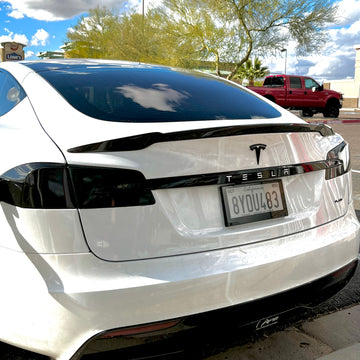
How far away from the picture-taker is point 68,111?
1.82 meters

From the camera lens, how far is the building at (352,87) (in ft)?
167

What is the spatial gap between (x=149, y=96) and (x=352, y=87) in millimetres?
58360

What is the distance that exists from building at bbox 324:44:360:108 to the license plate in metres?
53.5

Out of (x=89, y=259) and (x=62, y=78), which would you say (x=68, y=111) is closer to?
(x=62, y=78)

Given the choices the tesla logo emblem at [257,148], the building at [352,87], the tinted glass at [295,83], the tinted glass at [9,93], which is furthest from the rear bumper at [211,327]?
the building at [352,87]

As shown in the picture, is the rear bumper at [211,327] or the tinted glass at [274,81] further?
the tinted glass at [274,81]

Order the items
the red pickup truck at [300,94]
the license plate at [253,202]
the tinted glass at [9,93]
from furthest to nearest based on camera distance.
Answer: the red pickup truck at [300,94] < the tinted glass at [9,93] < the license plate at [253,202]

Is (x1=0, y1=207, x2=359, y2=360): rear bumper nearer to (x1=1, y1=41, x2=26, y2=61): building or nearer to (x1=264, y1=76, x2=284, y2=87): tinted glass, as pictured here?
(x1=264, y1=76, x2=284, y2=87): tinted glass

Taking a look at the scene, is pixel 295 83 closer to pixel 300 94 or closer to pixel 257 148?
pixel 300 94

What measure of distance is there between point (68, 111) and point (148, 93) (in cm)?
48

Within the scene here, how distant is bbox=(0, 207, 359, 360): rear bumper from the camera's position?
1.50m

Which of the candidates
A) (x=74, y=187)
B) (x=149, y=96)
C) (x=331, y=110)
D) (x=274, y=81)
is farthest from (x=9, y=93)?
(x=331, y=110)

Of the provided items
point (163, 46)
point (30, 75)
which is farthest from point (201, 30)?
point (30, 75)

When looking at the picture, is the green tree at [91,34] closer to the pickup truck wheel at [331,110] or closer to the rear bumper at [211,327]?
the pickup truck wheel at [331,110]
